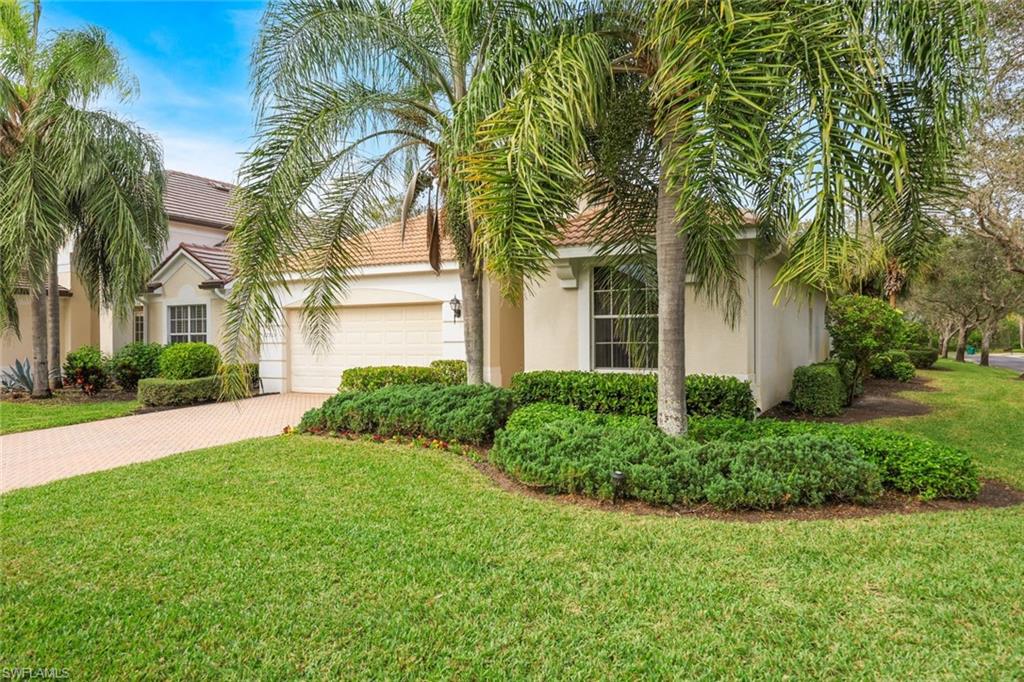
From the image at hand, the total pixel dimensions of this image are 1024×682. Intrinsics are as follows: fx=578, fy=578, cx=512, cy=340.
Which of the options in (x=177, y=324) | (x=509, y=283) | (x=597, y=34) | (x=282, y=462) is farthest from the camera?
(x=177, y=324)

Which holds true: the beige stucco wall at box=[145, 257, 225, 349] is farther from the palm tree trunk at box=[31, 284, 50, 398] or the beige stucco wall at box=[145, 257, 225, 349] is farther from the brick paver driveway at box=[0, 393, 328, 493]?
the brick paver driveway at box=[0, 393, 328, 493]

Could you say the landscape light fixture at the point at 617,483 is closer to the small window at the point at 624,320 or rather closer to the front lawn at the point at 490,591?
the front lawn at the point at 490,591

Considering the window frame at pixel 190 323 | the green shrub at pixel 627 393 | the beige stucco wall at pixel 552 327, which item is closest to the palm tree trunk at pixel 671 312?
the green shrub at pixel 627 393

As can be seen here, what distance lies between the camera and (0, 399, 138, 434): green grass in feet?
36.5

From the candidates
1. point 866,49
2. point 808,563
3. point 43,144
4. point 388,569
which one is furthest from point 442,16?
point 43,144

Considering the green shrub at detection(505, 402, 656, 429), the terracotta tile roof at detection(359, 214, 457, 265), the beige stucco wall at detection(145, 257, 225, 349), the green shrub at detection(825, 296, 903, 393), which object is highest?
the terracotta tile roof at detection(359, 214, 457, 265)

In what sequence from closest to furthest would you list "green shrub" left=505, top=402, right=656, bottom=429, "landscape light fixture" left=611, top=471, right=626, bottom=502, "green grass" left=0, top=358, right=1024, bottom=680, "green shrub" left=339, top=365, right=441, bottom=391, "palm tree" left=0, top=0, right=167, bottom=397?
1. "green grass" left=0, top=358, right=1024, bottom=680
2. "landscape light fixture" left=611, top=471, right=626, bottom=502
3. "green shrub" left=505, top=402, right=656, bottom=429
4. "palm tree" left=0, top=0, right=167, bottom=397
5. "green shrub" left=339, top=365, right=441, bottom=391

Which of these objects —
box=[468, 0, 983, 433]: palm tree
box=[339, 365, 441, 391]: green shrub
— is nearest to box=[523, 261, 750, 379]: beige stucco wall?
box=[339, 365, 441, 391]: green shrub

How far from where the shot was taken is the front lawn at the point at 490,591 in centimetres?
311

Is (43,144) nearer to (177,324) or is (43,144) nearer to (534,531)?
(177,324)

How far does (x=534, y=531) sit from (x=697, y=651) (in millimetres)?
1959

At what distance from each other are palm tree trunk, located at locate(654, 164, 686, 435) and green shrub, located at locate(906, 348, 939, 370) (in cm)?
2219

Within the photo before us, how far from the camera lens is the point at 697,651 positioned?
3166mm

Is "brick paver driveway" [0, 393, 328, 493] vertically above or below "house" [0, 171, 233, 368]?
below
